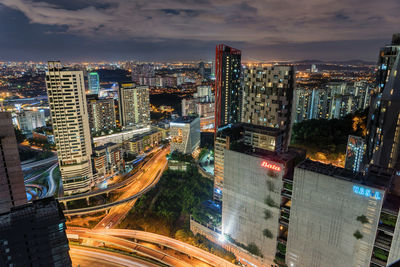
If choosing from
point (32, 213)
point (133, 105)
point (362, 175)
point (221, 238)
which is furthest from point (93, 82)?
point (362, 175)

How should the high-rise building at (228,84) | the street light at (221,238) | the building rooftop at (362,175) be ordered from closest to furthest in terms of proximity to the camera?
1. the building rooftop at (362,175)
2. the street light at (221,238)
3. the high-rise building at (228,84)

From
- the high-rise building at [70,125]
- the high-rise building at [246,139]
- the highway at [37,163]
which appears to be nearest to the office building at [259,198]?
the high-rise building at [246,139]

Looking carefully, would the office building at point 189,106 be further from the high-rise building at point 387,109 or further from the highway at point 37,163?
the high-rise building at point 387,109

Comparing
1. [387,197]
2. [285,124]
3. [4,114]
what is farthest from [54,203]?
[285,124]

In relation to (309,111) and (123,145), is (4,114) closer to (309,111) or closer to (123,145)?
(123,145)

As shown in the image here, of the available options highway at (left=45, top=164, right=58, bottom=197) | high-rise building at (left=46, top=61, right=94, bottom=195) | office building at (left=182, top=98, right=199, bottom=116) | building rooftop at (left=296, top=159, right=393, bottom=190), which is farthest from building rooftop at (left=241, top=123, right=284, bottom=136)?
office building at (left=182, top=98, right=199, bottom=116)

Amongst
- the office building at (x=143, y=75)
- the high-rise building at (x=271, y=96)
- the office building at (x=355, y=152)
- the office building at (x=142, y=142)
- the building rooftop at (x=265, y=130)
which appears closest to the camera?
the office building at (x=355, y=152)

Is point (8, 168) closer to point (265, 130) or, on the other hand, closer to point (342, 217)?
point (265, 130)
